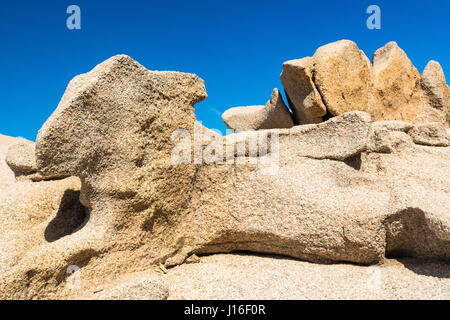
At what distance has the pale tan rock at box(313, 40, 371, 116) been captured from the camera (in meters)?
5.04

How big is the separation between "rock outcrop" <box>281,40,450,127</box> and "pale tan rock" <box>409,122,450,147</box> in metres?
1.02

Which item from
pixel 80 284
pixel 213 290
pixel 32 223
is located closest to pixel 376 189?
pixel 213 290

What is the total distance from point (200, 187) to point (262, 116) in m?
2.84

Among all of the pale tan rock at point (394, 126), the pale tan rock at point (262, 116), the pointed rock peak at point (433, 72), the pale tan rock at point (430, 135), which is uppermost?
the pointed rock peak at point (433, 72)

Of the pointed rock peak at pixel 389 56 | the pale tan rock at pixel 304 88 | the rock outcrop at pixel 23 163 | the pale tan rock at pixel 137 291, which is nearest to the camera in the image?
the pale tan rock at pixel 137 291

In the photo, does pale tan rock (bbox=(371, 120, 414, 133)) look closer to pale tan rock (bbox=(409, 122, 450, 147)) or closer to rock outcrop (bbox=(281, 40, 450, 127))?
pale tan rock (bbox=(409, 122, 450, 147))

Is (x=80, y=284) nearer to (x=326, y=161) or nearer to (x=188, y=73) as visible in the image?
(x=188, y=73)

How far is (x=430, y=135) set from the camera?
446 centimetres

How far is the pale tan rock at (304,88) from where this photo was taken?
16.3 feet

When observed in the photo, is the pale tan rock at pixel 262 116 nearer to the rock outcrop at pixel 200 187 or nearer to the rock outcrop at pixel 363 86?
the rock outcrop at pixel 363 86

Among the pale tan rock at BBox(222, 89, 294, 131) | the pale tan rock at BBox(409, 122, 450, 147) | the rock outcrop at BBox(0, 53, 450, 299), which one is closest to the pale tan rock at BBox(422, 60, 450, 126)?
the pale tan rock at BBox(409, 122, 450, 147)
